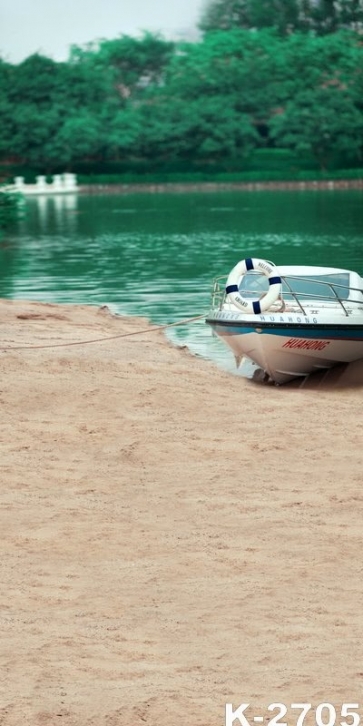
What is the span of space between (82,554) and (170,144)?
125 m

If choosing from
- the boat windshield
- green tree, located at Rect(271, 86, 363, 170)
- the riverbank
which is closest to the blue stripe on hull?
the boat windshield

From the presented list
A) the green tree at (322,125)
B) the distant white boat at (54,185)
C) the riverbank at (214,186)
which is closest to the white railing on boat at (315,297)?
the riverbank at (214,186)

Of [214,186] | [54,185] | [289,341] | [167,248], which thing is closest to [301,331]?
[289,341]

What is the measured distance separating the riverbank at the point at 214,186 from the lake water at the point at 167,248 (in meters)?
Result: 22.4

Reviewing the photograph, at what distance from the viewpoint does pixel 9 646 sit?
8.87m

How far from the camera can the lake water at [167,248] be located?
32.4m

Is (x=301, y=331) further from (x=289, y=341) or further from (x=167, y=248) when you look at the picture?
(x=167, y=248)

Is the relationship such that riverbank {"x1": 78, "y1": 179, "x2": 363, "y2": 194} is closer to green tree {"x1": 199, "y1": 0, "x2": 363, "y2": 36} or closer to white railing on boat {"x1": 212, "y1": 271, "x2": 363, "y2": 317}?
green tree {"x1": 199, "y1": 0, "x2": 363, "y2": 36}

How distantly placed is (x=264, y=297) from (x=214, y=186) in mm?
109410

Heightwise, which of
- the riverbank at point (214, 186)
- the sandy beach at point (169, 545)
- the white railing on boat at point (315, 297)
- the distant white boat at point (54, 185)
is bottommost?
the sandy beach at point (169, 545)

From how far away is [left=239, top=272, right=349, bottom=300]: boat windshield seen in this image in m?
20.9

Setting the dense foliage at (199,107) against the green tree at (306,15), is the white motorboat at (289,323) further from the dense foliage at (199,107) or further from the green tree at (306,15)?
the green tree at (306,15)

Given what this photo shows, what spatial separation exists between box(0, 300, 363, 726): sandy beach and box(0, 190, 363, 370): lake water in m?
5.95

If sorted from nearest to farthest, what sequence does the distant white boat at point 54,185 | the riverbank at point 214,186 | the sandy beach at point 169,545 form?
the sandy beach at point 169,545, the riverbank at point 214,186, the distant white boat at point 54,185
